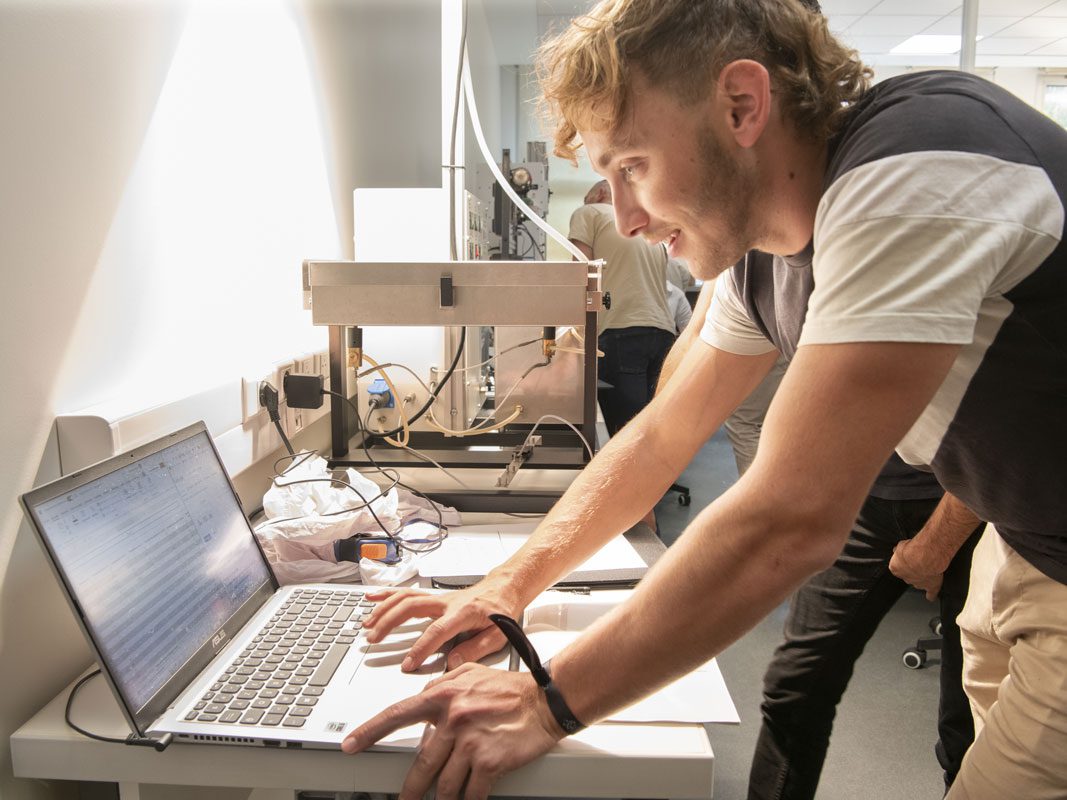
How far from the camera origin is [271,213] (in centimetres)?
151

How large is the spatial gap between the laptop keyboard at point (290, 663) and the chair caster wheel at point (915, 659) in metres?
1.92

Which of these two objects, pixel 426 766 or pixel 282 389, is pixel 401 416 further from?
pixel 426 766

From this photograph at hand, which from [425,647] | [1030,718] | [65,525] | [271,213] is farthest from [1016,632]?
[271,213]

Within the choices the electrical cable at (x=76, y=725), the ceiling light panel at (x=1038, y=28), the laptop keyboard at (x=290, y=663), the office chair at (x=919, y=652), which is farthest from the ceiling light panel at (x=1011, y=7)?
the electrical cable at (x=76, y=725)

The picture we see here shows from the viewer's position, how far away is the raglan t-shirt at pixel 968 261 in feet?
1.82

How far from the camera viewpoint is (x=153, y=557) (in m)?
0.74

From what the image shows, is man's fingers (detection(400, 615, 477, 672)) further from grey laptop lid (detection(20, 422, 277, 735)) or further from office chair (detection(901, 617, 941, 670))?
office chair (detection(901, 617, 941, 670))

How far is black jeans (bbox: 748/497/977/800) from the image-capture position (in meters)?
1.35

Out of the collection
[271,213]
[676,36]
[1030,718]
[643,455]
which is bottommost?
[1030,718]

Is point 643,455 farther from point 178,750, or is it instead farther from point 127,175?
point 127,175

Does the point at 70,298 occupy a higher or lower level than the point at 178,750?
higher

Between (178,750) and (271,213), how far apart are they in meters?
1.11

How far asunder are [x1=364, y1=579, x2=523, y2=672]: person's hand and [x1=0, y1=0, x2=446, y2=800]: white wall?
1.12ft

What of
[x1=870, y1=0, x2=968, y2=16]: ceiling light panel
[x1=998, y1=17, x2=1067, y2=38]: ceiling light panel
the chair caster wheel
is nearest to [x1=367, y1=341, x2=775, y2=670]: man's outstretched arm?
the chair caster wheel
